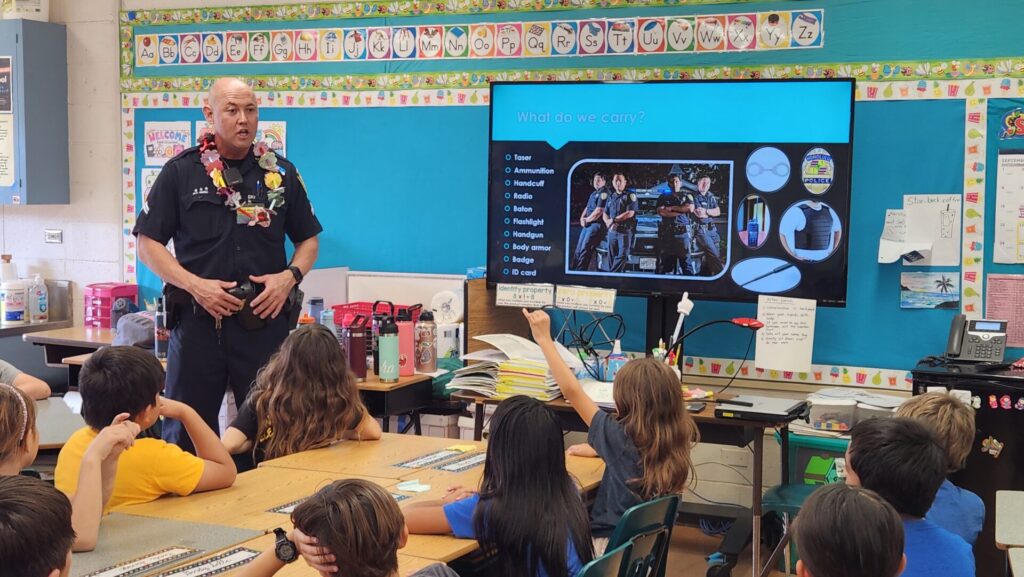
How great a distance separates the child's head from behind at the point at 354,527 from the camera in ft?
6.57

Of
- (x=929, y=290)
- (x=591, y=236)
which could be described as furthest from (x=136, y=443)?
(x=929, y=290)

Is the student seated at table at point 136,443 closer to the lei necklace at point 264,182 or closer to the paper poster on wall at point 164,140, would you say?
the lei necklace at point 264,182

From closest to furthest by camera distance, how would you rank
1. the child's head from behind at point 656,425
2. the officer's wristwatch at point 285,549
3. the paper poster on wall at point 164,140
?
1. the officer's wristwatch at point 285,549
2. the child's head from behind at point 656,425
3. the paper poster on wall at point 164,140

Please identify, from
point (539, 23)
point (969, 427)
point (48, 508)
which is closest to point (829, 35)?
point (539, 23)

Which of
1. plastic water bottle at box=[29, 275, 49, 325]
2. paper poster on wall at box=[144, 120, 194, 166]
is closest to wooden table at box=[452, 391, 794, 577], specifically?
paper poster on wall at box=[144, 120, 194, 166]

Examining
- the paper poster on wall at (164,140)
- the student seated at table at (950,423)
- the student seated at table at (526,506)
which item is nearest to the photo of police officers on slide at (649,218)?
the student seated at table at (950,423)

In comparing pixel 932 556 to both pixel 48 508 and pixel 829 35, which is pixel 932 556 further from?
pixel 829 35

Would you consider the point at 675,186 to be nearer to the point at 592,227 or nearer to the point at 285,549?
the point at 592,227

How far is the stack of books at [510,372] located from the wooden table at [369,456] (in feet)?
2.18

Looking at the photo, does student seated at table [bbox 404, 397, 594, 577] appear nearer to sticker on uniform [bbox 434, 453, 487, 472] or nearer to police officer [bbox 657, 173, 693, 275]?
sticker on uniform [bbox 434, 453, 487, 472]

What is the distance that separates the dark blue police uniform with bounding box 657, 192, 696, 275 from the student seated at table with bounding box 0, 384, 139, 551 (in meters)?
2.61

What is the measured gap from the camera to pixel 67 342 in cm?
566

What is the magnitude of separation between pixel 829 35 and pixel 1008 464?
2.00 meters

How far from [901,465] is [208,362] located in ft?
8.47
